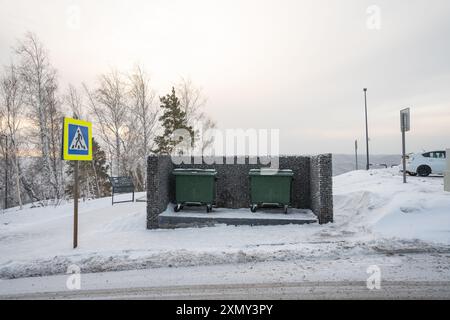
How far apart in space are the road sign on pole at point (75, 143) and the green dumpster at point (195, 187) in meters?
2.60

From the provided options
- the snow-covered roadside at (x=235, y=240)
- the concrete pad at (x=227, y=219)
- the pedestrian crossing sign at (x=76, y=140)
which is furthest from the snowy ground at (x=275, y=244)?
the pedestrian crossing sign at (x=76, y=140)

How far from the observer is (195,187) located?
8062 mm

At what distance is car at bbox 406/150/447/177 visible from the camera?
53.4 feet

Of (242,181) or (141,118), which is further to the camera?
(141,118)

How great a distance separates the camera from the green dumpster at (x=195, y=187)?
802 centimetres

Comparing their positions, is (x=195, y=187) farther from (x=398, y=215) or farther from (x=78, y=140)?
(x=398, y=215)

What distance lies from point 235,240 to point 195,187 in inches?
95.6

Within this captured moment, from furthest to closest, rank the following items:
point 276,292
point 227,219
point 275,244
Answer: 1. point 227,219
2. point 275,244
3. point 276,292

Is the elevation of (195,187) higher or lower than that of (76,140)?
lower

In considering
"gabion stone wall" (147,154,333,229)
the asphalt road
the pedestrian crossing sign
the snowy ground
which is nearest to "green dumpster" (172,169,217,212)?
"gabion stone wall" (147,154,333,229)

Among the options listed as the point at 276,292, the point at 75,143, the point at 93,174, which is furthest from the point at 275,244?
the point at 93,174

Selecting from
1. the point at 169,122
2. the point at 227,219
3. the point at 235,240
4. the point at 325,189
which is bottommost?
the point at 235,240

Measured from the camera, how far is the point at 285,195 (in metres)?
7.88
